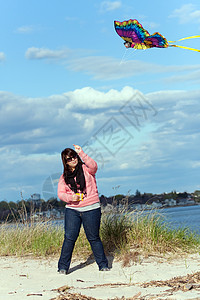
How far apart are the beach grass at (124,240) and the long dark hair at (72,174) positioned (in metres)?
1.61

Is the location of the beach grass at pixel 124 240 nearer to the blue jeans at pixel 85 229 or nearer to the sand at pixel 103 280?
the sand at pixel 103 280

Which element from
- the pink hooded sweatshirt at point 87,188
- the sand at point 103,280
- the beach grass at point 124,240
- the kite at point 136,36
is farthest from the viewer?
the beach grass at point 124,240

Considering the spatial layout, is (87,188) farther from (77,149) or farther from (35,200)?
(35,200)

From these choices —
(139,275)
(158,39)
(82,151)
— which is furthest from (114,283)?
(158,39)

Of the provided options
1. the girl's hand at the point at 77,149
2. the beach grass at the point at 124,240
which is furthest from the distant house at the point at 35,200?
the girl's hand at the point at 77,149

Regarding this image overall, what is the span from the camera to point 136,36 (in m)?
6.37

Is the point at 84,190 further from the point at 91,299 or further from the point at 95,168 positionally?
the point at 91,299

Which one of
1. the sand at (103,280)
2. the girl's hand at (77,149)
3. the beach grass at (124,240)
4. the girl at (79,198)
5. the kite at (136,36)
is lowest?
the sand at (103,280)

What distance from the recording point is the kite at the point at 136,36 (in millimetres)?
6254

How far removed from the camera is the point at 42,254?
809 cm

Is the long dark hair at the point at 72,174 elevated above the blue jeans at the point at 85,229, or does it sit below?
above

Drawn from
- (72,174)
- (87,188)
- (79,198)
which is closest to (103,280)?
(79,198)

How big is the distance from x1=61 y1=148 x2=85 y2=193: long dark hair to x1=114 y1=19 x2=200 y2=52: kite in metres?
1.83

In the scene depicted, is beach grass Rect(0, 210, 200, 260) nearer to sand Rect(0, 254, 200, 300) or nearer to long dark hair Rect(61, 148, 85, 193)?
sand Rect(0, 254, 200, 300)
